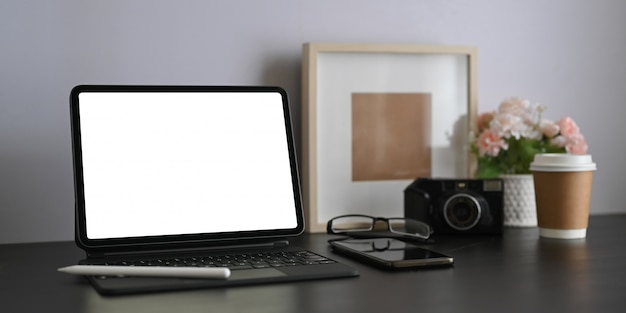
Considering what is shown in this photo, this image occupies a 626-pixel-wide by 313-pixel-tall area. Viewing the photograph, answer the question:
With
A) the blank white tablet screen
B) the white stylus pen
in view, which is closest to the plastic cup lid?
the blank white tablet screen

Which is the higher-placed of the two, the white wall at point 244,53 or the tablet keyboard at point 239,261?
the white wall at point 244,53

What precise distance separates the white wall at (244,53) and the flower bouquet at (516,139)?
0.38 ft

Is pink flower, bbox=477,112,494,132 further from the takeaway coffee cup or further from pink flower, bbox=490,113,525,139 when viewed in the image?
the takeaway coffee cup

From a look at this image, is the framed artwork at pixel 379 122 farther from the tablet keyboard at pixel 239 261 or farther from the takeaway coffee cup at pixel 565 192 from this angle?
the tablet keyboard at pixel 239 261

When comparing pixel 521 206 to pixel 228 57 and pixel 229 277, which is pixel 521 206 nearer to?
pixel 228 57

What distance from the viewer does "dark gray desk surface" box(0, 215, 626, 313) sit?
79 centimetres

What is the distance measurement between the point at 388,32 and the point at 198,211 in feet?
1.80

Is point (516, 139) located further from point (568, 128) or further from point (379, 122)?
point (379, 122)

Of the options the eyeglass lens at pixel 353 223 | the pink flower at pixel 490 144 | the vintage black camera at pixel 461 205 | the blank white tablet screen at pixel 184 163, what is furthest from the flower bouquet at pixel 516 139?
the blank white tablet screen at pixel 184 163

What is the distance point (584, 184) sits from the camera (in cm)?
127

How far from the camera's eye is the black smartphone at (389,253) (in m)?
0.99

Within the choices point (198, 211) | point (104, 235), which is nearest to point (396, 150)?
point (198, 211)

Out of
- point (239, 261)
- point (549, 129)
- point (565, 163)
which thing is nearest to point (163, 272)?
point (239, 261)

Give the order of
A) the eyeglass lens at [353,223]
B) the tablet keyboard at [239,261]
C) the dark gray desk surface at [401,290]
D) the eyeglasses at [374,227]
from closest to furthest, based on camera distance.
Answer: the dark gray desk surface at [401,290] → the tablet keyboard at [239,261] → the eyeglasses at [374,227] → the eyeglass lens at [353,223]
